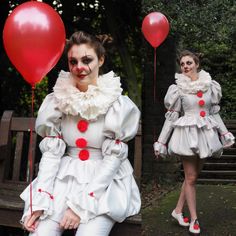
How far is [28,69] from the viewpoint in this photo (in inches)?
101

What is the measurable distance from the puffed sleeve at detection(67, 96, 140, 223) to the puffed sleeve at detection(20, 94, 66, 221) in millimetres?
186

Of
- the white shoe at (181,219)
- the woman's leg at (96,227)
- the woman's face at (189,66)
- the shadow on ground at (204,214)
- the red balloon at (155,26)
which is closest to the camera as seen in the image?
the woman's leg at (96,227)

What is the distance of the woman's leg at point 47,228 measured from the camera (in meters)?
2.41

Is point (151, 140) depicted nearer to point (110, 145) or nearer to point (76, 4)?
point (76, 4)

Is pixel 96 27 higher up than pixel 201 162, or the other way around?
pixel 96 27

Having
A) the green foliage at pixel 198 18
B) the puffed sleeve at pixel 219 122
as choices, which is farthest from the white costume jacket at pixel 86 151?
the green foliage at pixel 198 18

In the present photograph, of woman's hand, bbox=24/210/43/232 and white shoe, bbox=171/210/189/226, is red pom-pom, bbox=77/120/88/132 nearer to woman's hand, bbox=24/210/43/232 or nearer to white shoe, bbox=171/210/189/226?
woman's hand, bbox=24/210/43/232

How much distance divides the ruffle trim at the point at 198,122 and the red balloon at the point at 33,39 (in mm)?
2042

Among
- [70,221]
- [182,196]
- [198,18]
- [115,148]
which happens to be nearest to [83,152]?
[115,148]

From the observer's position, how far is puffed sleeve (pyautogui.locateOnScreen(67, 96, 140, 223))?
7.93ft

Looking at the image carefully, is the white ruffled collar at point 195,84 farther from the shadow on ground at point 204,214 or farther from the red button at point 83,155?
the red button at point 83,155

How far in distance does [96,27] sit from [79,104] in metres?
4.56

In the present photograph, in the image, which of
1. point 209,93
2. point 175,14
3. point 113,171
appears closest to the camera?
point 113,171

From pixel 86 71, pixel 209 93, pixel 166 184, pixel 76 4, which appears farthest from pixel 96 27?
pixel 86 71
